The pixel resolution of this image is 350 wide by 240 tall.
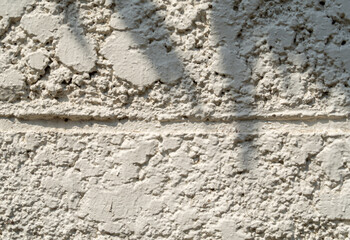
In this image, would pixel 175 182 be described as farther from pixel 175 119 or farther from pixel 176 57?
pixel 176 57

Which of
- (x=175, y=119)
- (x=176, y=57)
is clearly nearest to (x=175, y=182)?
(x=175, y=119)

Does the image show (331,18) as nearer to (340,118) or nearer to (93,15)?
(340,118)

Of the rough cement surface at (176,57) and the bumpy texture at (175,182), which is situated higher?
the rough cement surface at (176,57)

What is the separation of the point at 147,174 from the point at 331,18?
18.9 inches

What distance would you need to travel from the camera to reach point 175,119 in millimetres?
831

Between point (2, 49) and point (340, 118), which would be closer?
point (340, 118)

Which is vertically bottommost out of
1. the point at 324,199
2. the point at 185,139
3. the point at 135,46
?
the point at 324,199

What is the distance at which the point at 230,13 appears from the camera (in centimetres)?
81

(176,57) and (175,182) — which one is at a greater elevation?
(176,57)

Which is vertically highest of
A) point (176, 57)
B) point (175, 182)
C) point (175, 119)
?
point (176, 57)

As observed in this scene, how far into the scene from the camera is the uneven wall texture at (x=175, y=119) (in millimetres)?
780

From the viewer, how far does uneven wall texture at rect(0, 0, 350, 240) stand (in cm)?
78

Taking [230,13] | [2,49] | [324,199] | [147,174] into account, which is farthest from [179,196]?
[2,49]

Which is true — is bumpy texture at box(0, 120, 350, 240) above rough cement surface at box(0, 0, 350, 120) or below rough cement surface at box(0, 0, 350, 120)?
below
